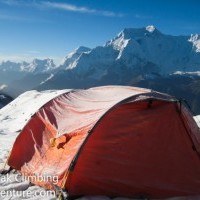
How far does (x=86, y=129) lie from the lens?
430 inches

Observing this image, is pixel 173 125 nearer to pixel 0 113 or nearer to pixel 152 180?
pixel 152 180

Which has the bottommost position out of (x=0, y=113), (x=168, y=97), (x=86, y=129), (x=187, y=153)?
(x=0, y=113)

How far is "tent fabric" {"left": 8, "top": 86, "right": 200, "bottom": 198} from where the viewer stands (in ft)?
33.7

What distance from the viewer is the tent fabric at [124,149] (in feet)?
33.7

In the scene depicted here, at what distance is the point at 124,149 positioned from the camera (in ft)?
35.0

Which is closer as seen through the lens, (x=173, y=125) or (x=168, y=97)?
(x=173, y=125)

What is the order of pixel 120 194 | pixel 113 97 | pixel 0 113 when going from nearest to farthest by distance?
pixel 120 194 → pixel 113 97 → pixel 0 113

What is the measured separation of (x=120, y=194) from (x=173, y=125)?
2675 millimetres

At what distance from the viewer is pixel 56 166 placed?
11.0m

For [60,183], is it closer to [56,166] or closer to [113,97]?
[56,166]

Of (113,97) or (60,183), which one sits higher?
Result: (113,97)

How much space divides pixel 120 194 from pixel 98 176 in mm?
773

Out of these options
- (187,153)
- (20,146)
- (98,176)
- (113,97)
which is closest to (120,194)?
(98,176)

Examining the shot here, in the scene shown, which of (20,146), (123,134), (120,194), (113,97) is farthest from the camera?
(20,146)
